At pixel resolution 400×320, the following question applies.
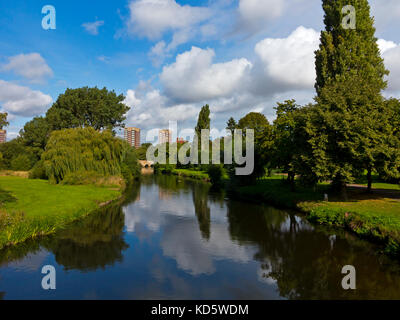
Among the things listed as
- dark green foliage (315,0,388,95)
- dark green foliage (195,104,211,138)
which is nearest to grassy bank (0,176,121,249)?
dark green foliage (315,0,388,95)

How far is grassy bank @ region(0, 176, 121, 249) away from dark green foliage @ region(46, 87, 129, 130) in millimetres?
25559

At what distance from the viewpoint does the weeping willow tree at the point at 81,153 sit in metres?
35.4

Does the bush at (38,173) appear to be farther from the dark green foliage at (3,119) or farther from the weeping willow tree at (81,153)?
the dark green foliage at (3,119)

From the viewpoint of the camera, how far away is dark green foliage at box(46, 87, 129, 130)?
5312 centimetres

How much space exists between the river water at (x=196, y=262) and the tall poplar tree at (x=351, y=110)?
629 centimetres

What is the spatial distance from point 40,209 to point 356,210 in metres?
24.8

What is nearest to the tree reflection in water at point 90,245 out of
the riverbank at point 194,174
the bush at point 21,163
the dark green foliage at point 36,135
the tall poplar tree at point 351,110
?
the tall poplar tree at point 351,110

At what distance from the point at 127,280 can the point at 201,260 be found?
4.43 metres

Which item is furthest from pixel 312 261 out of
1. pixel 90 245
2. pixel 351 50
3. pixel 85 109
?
pixel 85 109

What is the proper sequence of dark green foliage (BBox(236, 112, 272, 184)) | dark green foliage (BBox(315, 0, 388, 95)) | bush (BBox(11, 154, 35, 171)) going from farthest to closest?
bush (BBox(11, 154, 35, 171)) < dark green foliage (BBox(236, 112, 272, 184)) < dark green foliage (BBox(315, 0, 388, 95))

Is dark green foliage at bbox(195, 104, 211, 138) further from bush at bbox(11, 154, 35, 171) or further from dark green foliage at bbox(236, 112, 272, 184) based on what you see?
bush at bbox(11, 154, 35, 171)
